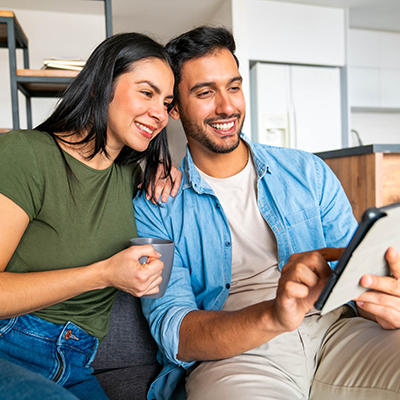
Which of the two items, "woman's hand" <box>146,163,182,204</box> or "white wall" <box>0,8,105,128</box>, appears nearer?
"woman's hand" <box>146,163,182,204</box>

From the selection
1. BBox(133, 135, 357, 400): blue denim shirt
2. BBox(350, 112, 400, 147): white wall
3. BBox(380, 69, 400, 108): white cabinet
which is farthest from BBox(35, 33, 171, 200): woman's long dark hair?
BBox(350, 112, 400, 147): white wall

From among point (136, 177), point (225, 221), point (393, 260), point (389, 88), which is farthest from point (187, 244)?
point (389, 88)

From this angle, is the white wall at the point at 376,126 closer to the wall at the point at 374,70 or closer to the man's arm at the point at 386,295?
the wall at the point at 374,70

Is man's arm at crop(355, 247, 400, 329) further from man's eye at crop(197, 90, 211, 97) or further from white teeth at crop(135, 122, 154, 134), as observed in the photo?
man's eye at crop(197, 90, 211, 97)

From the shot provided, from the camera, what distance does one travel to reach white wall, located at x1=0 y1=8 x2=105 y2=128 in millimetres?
4699

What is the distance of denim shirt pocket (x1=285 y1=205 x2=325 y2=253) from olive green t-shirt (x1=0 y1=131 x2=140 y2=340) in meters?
0.48

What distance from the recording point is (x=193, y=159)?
1435 mm

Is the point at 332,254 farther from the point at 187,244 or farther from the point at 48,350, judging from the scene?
the point at 48,350

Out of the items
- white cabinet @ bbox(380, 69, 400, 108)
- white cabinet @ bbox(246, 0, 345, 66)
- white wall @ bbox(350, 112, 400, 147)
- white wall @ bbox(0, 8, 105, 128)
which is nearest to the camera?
white cabinet @ bbox(246, 0, 345, 66)

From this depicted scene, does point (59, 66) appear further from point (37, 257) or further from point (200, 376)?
point (200, 376)

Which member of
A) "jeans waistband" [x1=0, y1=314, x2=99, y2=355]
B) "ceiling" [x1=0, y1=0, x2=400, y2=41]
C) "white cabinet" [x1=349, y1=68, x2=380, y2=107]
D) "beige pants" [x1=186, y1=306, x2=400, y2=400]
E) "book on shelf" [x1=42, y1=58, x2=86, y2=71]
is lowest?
"beige pants" [x1=186, y1=306, x2=400, y2=400]

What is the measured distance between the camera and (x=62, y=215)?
3.18 feet

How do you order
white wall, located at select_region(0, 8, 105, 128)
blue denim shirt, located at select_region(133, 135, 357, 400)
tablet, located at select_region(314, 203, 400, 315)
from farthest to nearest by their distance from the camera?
white wall, located at select_region(0, 8, 105, 128)
blue denim shirt, located at select_region(133, 135, 357, 400)
tablet, located at select_region(314, 203, 400, 315)

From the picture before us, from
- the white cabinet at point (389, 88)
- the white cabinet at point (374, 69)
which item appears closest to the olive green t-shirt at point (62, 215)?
the white cabinet at point (374, 69)
